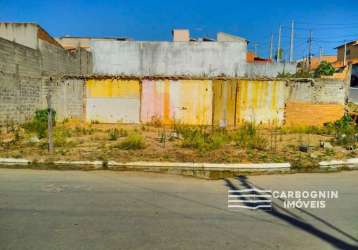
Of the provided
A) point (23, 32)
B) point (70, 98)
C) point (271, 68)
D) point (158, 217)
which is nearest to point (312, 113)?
point (70, 98)

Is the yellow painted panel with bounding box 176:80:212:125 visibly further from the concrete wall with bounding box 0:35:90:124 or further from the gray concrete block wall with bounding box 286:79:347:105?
the concrete wall with bounding box 0:35:90:124

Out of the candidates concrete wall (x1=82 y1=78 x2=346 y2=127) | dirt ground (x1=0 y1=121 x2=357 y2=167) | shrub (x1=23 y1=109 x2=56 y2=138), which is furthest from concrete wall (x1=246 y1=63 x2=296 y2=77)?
shrub (x1=23 y1=109 x2=56 y2=138)

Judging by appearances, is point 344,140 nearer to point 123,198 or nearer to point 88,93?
point 123,198

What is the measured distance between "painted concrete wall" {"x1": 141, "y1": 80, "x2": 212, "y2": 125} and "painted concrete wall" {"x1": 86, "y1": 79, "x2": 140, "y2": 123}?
1.93 ft

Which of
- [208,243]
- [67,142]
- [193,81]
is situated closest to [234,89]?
[193,81]

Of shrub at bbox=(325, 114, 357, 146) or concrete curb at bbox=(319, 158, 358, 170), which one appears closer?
concrete curb at bbox=(319, 158, 358, 170)

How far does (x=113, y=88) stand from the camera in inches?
700

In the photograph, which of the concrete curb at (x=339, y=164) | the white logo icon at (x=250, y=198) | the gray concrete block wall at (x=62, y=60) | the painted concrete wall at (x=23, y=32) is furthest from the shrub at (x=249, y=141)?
the painted concrete wall at (x=23, y=32)

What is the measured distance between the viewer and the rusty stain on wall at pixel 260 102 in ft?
56.2

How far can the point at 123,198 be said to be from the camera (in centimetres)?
539

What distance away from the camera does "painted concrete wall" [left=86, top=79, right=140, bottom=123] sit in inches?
697

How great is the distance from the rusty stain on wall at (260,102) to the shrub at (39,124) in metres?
10.0

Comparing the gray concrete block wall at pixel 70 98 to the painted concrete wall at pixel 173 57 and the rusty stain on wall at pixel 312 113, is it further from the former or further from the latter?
the rusty stain on wall at pixel 312 113

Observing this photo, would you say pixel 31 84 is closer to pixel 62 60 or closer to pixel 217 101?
pixel 62 60
